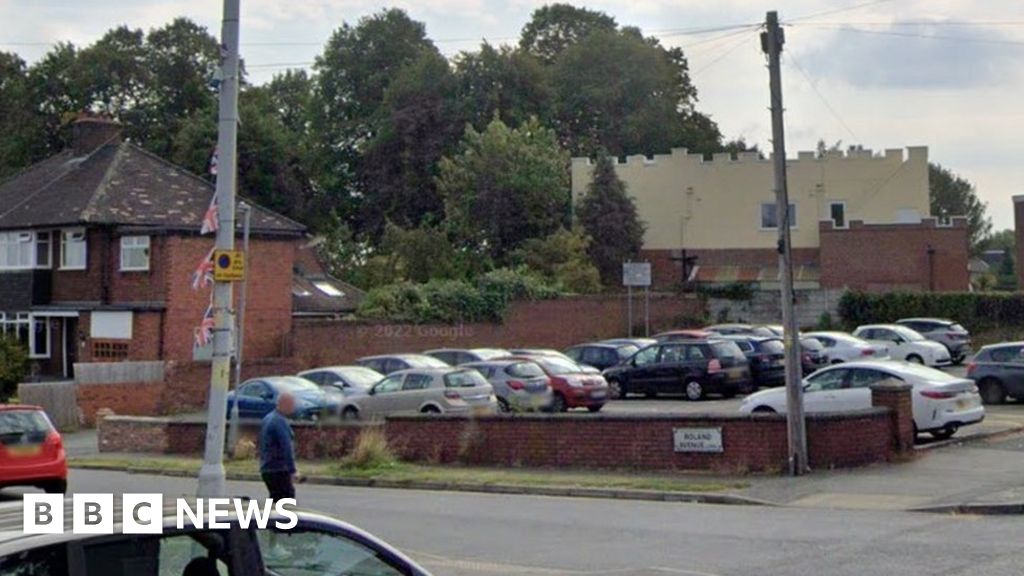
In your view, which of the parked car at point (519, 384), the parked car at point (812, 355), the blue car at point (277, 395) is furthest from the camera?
the parked car at point (812, 355)

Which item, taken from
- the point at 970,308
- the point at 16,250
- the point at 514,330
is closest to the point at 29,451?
the point at 16,250

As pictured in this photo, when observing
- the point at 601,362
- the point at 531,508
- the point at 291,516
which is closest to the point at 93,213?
the point at 601,362

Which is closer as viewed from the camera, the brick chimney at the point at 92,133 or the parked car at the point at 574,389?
the parked car at the point at 574,389

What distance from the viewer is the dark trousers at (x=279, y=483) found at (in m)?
14.9

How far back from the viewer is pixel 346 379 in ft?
108

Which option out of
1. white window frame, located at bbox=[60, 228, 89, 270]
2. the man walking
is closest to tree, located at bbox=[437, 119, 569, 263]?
white window frame, located at bbox=[60, 228, 89, 270]

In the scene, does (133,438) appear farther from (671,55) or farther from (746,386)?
(671,55)

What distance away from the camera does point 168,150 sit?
75.6 m

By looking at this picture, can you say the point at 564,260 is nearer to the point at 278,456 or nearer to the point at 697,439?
the point at 697,439

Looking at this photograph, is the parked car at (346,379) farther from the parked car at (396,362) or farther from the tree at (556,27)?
the tree at (556,27)

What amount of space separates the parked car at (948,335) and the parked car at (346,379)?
21393mm

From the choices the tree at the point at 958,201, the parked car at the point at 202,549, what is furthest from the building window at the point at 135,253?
the tree at the point at 958,201

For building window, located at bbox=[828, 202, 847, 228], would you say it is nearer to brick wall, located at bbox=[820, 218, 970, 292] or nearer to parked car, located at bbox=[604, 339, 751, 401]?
brick wall, located at bbox=[820, 218, 970, 292]

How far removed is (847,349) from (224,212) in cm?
2769
